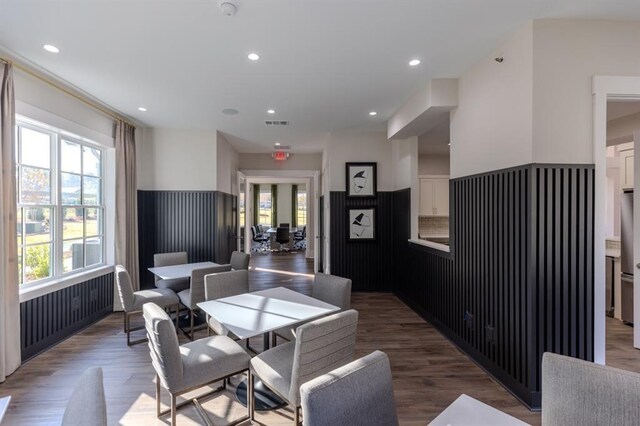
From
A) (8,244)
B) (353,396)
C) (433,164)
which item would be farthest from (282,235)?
(353,396)

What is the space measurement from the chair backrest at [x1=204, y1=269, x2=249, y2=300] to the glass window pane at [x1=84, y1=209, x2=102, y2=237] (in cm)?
235

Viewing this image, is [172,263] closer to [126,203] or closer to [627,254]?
[126,203]

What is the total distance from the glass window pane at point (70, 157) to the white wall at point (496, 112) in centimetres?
471

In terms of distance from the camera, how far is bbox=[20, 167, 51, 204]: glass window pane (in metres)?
3.14

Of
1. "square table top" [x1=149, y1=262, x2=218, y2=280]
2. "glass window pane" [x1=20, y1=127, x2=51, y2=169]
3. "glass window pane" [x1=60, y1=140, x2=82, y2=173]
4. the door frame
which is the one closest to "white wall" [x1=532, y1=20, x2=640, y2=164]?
the door frame

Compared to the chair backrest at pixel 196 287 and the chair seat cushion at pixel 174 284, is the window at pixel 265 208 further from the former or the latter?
the chair backrest at pixel 196 287

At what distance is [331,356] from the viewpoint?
5.94 ft

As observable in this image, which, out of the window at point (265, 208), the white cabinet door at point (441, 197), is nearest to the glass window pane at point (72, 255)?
the white cabinet door at point (441, 197)

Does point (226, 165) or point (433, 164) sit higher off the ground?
point (433, 164)

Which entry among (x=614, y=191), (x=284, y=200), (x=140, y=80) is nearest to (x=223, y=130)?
(x=140, y=80)

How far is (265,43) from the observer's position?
2.50 meters

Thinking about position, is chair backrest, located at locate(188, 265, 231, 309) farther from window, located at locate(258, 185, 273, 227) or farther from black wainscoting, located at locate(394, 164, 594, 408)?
window, located at locate(258, 185, 273, 227)

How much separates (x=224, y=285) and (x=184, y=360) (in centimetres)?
101

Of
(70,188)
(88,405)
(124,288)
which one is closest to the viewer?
(88,405)
